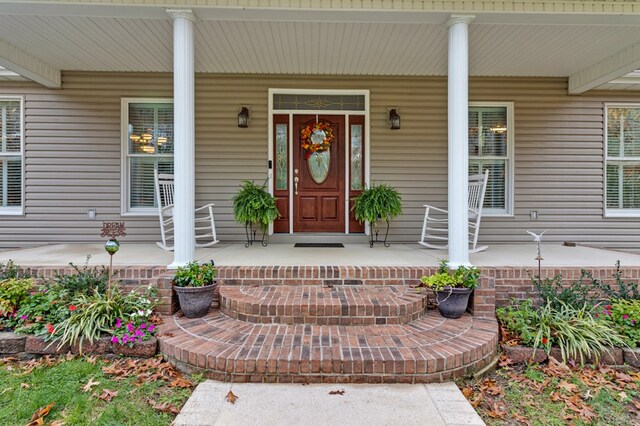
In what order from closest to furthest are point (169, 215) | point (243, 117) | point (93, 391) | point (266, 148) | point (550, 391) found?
point (93, 391) → point (550, 391) → point (169, 215) → point (243, 117) → point (266, 148)

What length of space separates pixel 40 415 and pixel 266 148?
403 cm

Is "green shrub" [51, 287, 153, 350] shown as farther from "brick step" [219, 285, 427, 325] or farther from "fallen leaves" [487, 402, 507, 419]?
"fallen leaves" [487, 402, 507, 419]

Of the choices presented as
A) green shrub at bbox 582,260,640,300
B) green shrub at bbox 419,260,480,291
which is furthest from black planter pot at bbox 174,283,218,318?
green shrub at bbox 582,260,640,300

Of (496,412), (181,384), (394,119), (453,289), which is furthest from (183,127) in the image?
(496,412)

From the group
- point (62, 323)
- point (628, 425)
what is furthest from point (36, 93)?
point (628, 425)

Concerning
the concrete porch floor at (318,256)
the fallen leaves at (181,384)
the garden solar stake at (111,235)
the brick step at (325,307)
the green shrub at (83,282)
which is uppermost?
the garden solar stake at (111,235)

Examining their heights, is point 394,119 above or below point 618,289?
above

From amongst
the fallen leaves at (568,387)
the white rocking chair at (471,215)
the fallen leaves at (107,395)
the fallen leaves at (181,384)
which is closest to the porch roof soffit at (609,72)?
the white rocking chair at (471,215)

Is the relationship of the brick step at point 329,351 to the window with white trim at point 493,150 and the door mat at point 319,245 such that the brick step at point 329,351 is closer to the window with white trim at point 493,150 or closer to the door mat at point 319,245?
the door mat at point 319,245

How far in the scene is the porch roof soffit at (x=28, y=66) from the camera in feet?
14.2

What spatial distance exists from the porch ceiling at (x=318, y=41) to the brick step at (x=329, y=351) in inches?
116

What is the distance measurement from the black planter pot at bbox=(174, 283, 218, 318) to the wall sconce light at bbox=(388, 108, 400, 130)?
11.9 feet

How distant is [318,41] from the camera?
4.21 m

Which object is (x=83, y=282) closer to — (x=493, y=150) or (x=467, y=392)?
(x=467, y=392)
